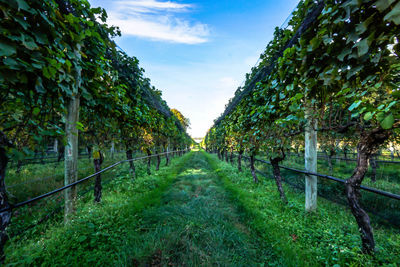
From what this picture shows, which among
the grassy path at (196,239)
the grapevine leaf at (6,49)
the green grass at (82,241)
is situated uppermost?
the grapevine leaf at (6,49)

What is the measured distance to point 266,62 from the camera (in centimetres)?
471

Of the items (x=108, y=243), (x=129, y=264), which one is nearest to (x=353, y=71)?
(x=129, y=264)

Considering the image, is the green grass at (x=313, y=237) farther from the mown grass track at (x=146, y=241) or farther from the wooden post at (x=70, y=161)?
the wooden post at (x=70, y=161)

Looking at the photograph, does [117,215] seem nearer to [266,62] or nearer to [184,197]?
[184,197]

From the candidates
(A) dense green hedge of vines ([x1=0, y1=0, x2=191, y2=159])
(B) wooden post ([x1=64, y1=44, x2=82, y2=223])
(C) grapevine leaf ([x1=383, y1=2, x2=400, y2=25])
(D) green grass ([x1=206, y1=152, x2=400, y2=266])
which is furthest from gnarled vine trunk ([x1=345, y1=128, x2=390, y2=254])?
(B) wooden post ([x1=64, y1=44, x2=82, y2=223])

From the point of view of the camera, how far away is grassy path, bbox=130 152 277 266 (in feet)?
7.79

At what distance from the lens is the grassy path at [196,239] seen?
2.37 metres

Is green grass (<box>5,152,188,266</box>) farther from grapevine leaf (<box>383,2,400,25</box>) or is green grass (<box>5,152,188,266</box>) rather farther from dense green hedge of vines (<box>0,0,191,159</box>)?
grapevine leaf (<box>383,2,400,25</box>)

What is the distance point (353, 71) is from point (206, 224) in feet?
12.7

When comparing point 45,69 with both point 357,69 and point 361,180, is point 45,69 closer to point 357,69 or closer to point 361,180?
point 357,69

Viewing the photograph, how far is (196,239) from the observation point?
2842 mm

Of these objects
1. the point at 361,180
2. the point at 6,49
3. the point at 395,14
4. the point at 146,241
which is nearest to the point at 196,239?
the point at 146,241

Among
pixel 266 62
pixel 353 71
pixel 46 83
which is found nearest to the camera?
pixel 353 71

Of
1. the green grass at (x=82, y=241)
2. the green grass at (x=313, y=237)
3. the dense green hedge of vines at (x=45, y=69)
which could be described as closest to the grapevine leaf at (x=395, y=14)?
the green grass at (x=313, y=237)
